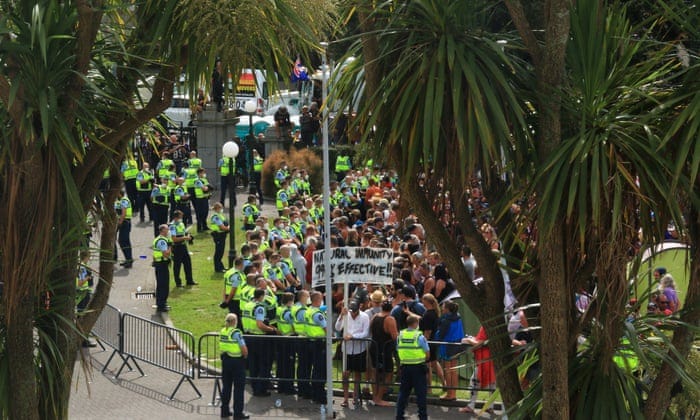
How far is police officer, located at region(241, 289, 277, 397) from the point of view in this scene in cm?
1631

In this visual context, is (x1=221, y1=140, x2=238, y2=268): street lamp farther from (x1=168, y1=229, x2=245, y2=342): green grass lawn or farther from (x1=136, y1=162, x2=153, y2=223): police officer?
(x1=136, y1=162, x2=153, y2=223): police officer

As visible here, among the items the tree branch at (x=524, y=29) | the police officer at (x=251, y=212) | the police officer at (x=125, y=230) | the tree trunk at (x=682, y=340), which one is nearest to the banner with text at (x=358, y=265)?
the police officer at (x=125, y=230)

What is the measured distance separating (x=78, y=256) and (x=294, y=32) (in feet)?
5.60

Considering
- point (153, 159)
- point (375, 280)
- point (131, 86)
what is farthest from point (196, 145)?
point (131, 86)

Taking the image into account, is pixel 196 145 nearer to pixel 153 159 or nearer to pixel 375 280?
pixel 153 159

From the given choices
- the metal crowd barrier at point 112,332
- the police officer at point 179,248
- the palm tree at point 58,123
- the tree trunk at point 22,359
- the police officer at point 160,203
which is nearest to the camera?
the palm tree at point 58,123

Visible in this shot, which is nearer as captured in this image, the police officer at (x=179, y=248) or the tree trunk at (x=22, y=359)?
the tree trunk at (x=22, y=359)

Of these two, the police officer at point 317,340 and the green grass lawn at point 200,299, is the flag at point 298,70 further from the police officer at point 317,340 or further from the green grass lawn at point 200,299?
the green grass lawn at point 200,299

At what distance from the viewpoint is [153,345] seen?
58.5 feet

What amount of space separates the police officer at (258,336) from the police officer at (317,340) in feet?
1.96

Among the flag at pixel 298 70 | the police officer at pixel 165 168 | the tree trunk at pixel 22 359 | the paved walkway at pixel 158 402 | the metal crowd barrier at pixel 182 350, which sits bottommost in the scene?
the paved walkway at pixel 158 402

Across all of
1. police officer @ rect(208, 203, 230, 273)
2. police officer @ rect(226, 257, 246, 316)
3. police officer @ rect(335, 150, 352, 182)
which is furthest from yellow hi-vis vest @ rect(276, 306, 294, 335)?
police officer @ rect(335, 150, 352, 182)

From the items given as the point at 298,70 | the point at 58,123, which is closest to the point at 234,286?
the point at 298,70

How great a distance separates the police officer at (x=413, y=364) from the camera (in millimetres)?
14719
